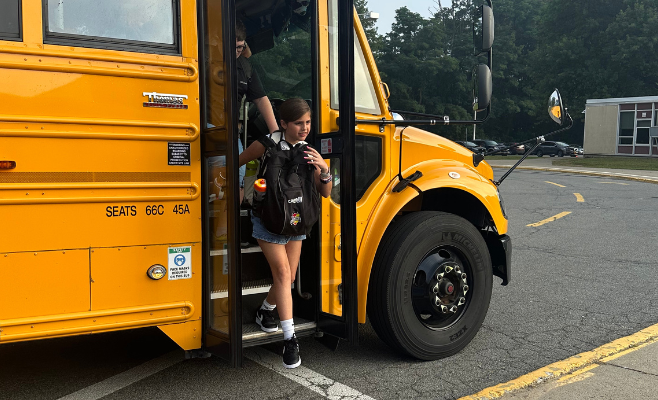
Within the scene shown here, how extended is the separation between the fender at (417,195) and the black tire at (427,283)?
0.28 feet

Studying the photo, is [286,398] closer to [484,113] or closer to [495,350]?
[495,350]

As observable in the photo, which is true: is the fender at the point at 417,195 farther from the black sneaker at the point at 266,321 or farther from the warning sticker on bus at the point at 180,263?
the warning sticker on bus at the point at 180,263

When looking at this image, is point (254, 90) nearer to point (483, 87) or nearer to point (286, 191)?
point (286, 191)

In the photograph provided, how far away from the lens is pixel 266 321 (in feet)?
11.7

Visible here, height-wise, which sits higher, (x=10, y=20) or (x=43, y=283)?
(x=10, y=20)

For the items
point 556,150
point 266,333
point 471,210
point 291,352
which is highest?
A: point 471,210

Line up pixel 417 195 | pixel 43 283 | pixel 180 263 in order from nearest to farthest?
1. pixel 43 283
2. pixel 180 263
3. pixel 417 195

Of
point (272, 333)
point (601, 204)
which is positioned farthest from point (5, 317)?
point (601, 204)

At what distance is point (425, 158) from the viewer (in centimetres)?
412

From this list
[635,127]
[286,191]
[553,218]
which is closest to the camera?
[286,191]

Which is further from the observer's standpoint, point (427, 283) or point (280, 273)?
point (427, 283)

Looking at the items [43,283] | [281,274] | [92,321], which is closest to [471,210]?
[281,274]

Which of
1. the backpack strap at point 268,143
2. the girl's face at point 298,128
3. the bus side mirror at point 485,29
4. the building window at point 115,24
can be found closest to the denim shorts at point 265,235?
the backpack strap at point 268,143

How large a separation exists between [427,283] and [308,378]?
919mm
